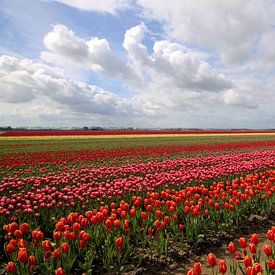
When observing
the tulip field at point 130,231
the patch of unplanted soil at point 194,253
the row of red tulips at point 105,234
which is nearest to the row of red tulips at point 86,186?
the tulip field at point 130,231

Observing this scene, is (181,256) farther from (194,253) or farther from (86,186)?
(86,186)

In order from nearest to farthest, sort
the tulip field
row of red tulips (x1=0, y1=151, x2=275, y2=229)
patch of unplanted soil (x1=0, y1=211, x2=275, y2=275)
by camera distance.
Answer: the tulip field
patch of unplanted soil (x1=0, y1=211, x2=275, y2=275)
row of red tulips (x1=0, y1=151, x2=275, y2=229)

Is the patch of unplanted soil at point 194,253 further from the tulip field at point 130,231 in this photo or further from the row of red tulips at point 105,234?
the row of red tulips at point 105,234

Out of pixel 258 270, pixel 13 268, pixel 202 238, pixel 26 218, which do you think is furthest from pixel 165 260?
pixel 26 218

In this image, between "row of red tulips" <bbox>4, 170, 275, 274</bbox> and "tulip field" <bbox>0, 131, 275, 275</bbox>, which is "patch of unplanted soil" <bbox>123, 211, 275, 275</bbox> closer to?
"tulip field" <bbox>0, 131, 275, 275</bbox>

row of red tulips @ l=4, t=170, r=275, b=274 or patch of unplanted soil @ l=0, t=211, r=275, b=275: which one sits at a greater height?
row of red tulips @ l=4, t=170, r=275, b=274

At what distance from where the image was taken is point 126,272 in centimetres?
469

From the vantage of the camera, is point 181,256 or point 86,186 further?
point 86,186

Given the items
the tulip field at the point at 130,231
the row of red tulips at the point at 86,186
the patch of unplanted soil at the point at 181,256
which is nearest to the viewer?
the tulip field at the point at 130,231

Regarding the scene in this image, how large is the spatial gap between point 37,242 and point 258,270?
3.43 meters

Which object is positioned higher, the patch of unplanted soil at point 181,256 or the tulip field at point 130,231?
the tulip field at point 130,231

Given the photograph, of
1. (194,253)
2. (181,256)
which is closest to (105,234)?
(181,256)

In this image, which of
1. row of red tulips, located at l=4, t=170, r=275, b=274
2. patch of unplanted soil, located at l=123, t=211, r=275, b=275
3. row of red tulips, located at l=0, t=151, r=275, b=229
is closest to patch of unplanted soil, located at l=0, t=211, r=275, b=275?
patch of unplanted soil, located at l=123, t=211, r=275, b=275

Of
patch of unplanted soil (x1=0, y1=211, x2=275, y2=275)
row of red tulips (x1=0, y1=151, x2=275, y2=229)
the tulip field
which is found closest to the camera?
the tulip field
